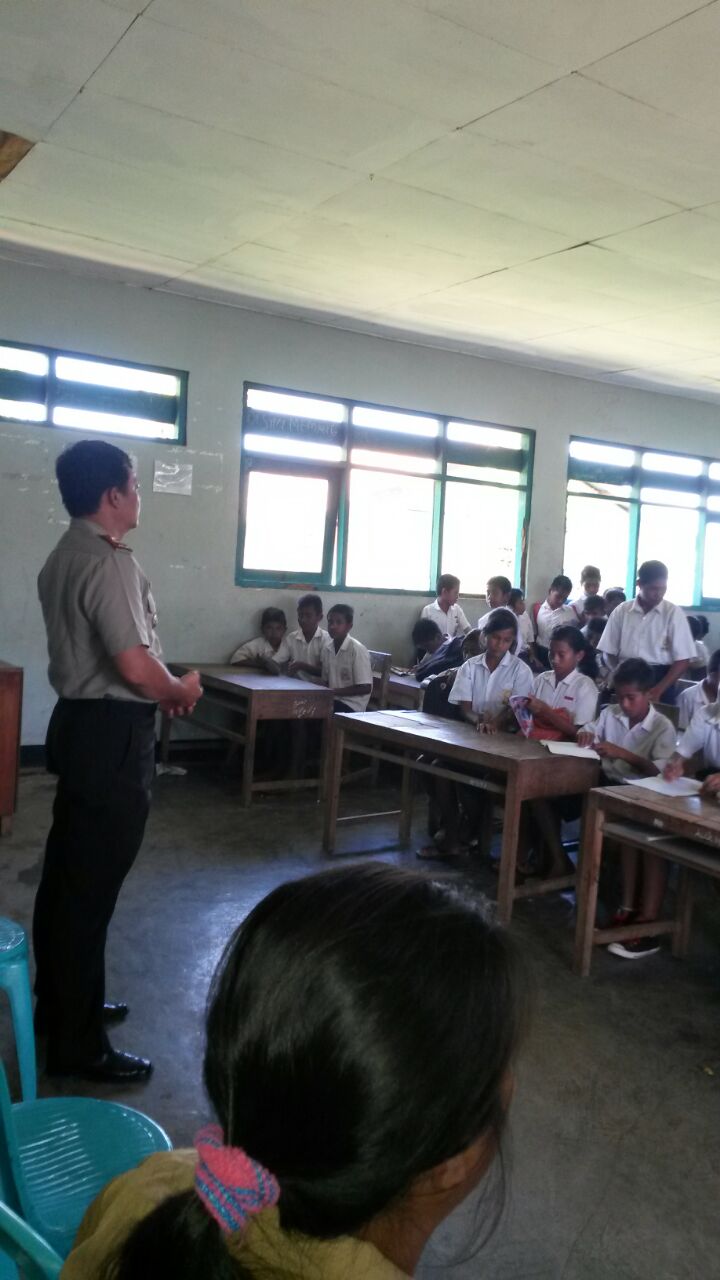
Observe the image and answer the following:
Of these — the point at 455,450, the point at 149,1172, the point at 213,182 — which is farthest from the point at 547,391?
the point at 149,1172

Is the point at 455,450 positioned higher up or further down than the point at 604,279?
further down

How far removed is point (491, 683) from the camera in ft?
14.3

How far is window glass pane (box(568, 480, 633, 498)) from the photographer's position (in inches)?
322

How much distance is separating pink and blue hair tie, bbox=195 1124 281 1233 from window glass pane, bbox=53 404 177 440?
223 inches

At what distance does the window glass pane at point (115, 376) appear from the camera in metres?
5.80

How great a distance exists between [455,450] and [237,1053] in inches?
279

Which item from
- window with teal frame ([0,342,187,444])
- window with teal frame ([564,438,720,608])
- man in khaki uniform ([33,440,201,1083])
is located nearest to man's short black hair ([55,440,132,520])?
man in khaki uniform ([33,440,201,1083])

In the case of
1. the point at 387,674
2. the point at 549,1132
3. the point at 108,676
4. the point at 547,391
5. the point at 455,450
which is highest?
the point at 547,391

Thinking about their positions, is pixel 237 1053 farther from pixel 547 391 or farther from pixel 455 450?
pixel 547 391

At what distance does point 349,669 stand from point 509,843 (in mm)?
2499

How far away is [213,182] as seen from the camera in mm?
4277

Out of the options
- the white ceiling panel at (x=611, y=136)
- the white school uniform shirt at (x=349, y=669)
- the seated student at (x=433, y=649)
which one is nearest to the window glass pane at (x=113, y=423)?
the white school uniform shirt at (x=349, y=669)

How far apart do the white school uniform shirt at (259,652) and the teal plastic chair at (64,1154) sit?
4946 millimetres

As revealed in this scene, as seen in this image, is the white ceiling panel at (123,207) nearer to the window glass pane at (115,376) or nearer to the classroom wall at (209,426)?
the classroom wall at (209,426)
